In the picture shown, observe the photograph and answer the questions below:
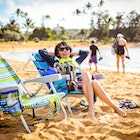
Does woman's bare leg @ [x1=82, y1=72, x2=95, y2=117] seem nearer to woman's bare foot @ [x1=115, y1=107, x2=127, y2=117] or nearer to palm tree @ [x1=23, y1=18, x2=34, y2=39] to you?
woman's bare foot @ [x1=115, y1=107, x2=127, y2=117]

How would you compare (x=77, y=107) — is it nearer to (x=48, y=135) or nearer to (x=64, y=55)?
(x=64, y=55)

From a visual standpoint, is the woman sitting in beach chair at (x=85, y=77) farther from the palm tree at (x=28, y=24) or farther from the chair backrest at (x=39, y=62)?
the palm tree at (x=28, y=24)

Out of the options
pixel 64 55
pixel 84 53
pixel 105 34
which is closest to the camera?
pixel 64 55

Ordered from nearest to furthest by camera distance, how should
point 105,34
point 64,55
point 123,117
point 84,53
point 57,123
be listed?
point 57,123 < point 123,117 < point 64,55 < point 84,53 < point 105,34

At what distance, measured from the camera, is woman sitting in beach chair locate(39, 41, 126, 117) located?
360 cm

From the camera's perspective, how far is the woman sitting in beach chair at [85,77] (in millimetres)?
3604

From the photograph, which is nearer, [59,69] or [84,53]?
[59,69]

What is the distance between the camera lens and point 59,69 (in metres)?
4.19

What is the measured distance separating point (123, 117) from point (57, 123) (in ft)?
2.80

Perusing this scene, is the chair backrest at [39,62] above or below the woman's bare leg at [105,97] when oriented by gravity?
above

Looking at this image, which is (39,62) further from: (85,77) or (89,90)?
(89,90)

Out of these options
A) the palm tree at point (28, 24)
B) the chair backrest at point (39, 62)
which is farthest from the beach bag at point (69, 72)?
the palm tree at point (28, 24)

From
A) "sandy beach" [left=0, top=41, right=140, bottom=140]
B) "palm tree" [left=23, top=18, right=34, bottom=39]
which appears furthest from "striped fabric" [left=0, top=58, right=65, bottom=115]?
"palm tree" [left=23, top=18, right=34, bottom=39]

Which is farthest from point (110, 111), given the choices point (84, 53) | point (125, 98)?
point (84, 53)
